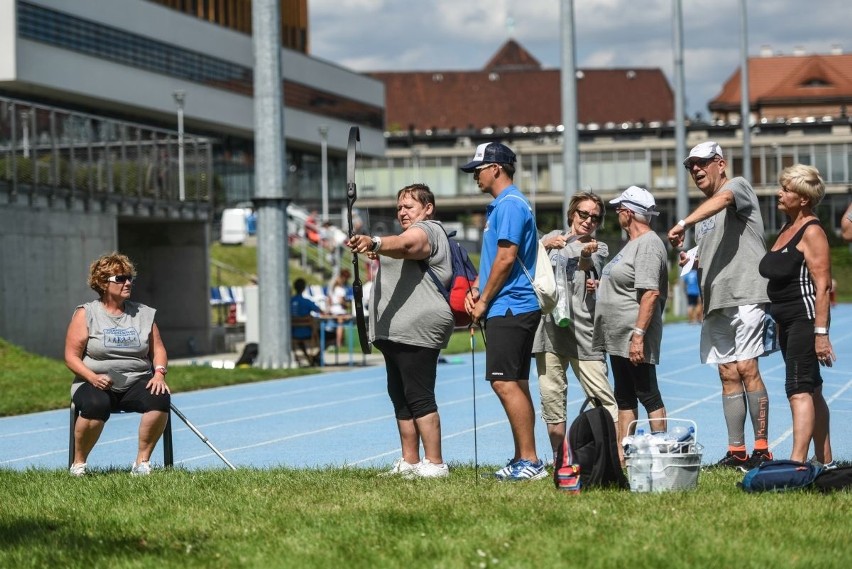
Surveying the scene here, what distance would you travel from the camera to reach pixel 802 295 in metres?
8.65

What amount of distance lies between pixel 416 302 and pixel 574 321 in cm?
111

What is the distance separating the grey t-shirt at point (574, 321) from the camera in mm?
9453

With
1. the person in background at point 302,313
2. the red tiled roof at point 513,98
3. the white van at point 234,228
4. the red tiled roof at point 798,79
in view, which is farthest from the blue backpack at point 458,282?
the red tiled roof at point 798,79

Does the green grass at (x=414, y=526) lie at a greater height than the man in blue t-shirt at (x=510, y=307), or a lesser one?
lesser

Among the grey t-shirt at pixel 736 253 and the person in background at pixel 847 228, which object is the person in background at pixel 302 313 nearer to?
the grey t-shirt at pixel 736 253

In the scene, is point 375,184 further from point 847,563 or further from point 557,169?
point 847,563

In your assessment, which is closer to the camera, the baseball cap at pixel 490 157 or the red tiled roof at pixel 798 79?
the baseball cap at pixel 490 157

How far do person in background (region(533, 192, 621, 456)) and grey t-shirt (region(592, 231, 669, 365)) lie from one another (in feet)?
0.50

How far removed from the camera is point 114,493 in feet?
27.7

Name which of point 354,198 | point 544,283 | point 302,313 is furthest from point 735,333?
point 302,313

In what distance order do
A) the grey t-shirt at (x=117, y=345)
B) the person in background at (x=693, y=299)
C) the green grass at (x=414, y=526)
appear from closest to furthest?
1. the green grass at (x=414, y=526)
2. the grey t-shirt at (x=117, y=345)
3. the person in background at (x=693, y=299)

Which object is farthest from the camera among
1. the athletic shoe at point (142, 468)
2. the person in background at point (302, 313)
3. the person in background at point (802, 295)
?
the person in background at point (302, 313)

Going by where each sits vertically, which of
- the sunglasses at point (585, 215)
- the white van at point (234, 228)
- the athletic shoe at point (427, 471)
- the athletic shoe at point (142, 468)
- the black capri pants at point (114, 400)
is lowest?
the athletic shoe at point (142, 468)

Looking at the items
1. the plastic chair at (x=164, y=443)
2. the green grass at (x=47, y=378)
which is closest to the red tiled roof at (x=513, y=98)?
the green grass at (x=47, y=378)
